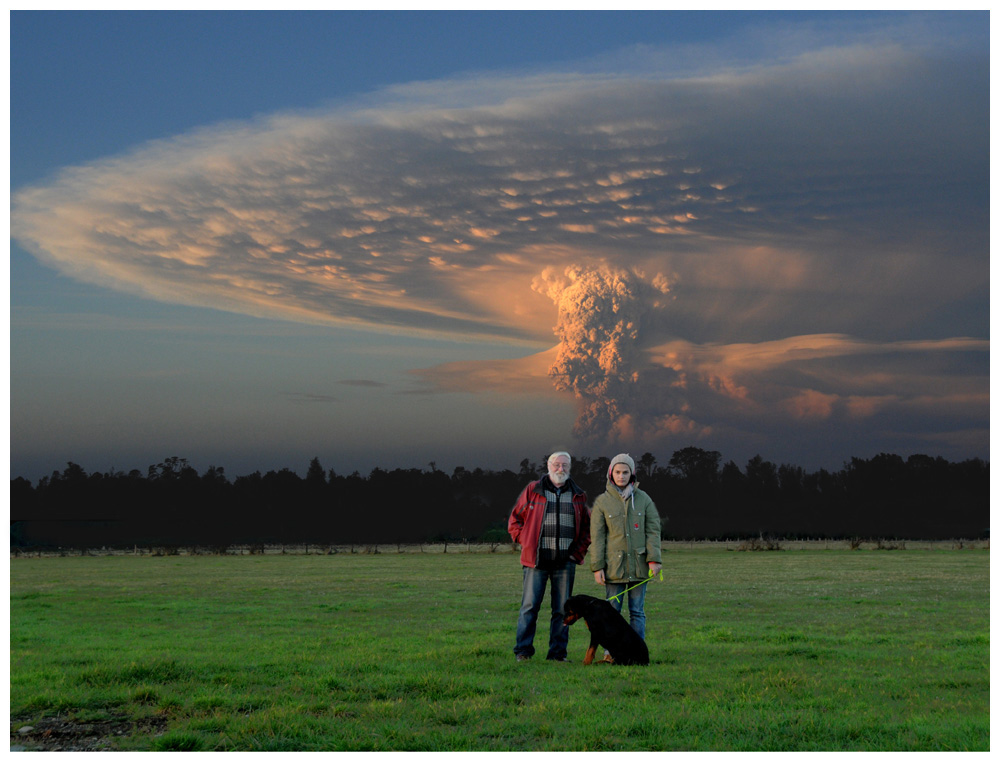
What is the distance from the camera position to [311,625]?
1708 cm

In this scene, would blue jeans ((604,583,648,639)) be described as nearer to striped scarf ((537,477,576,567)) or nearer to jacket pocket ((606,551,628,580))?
jacket pocket ((606,551,628,580))

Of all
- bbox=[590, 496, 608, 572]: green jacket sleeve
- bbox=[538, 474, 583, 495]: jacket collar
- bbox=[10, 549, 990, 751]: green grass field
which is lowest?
bbox=[10, 549, 990, 751]: green grass field

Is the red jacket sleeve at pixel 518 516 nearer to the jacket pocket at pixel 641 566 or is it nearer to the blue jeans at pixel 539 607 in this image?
the blue jeans at pixel 539 607

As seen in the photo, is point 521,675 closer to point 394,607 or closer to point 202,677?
point 202,677

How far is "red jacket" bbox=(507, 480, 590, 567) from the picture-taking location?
11555 millimetres

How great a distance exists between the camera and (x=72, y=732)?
7.88 metres

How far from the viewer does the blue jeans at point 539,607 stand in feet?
37.5

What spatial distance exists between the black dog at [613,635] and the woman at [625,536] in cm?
47

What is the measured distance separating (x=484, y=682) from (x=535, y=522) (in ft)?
8.19

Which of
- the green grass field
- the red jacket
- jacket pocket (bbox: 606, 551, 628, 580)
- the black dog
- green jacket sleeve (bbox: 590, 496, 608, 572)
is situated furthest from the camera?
the red jacket

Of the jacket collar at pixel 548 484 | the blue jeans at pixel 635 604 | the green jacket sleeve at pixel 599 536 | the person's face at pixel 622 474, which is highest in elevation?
the person's face at pixel 622 474

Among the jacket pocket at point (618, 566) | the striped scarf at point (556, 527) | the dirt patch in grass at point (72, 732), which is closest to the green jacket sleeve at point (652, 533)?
the jacket pocket at point (618, 566)

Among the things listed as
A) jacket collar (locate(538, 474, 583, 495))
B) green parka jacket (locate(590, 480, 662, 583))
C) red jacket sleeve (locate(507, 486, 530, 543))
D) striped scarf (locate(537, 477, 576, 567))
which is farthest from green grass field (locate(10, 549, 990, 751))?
jacket collar (locate(538, 474, 583, 495))
